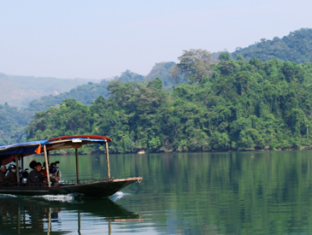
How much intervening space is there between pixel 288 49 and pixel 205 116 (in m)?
69.9

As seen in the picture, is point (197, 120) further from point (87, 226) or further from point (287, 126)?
point (87, 226)

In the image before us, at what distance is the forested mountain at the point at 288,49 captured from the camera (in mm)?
134500

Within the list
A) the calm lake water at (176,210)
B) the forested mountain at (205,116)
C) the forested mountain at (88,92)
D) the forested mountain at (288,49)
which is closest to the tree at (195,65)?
the forested mountain at (205,116)

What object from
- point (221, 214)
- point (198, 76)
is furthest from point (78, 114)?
point (221, 214)

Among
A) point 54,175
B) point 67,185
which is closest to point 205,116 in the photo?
point 54,175

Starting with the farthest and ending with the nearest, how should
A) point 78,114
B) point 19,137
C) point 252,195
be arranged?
point 19,137, point 78,114, point 252,195

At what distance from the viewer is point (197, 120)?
2923 inches

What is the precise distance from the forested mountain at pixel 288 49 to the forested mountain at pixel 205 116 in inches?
1973

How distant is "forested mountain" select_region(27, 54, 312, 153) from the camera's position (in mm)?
71438

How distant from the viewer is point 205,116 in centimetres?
7456

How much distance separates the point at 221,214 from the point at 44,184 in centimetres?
716

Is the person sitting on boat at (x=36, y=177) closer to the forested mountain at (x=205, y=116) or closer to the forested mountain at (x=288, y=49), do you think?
the forested mountain at (x=205, y=116)

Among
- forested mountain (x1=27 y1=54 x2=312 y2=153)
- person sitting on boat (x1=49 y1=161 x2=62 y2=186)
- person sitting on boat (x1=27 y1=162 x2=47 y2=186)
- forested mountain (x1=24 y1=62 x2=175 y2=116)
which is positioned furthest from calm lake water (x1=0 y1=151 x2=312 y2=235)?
forested mountain (x1=24 y1=62 x2=175 y2=116)

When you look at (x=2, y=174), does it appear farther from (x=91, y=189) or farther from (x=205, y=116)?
(x=205, y=116)
